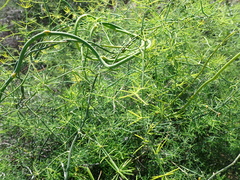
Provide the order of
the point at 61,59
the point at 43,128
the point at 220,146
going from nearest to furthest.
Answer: the point at 43,128
the point at 220,146
the point at 61,59

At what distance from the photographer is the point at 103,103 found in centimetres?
86

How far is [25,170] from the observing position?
2.96 ft

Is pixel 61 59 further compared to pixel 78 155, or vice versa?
pixel 61 59

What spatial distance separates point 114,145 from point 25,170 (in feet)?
1.25

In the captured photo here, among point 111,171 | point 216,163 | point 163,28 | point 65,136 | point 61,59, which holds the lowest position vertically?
point 216,163

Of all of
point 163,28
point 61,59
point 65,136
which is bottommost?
point 65,136

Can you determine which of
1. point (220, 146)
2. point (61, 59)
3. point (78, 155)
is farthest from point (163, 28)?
point (61, 59)

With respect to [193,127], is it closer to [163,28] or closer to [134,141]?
[134,141]

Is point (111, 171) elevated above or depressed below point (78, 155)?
below

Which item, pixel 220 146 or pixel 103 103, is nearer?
pixel 103 103

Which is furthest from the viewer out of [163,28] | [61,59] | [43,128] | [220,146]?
[61,59]

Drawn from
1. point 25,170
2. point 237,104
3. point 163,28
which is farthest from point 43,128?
point 237,104

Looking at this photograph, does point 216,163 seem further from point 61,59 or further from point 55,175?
point 61,59

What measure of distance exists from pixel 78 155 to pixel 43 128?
18 centimetres
